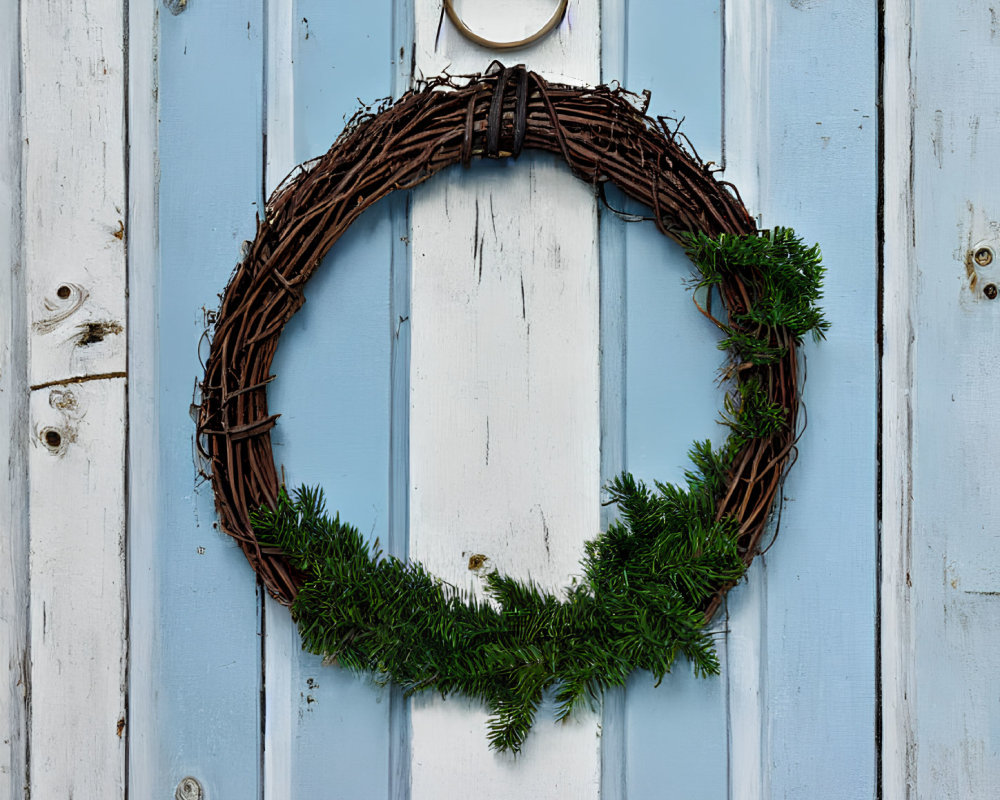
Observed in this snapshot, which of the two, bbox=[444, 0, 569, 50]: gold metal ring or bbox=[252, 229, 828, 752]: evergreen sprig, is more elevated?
bbox=[444, 0, 569, 50]: gold metal ring

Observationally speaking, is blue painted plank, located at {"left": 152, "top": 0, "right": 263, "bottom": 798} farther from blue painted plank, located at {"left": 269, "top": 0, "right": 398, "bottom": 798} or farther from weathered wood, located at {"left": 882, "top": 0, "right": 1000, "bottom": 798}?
weathered wood, located at {"left": 882, "top": 0, "right": 1000, "bottom": 798}

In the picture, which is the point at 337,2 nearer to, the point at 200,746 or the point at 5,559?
the point at 5,559

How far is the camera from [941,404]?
796 millimetres

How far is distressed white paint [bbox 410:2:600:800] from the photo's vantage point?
791 millimetres

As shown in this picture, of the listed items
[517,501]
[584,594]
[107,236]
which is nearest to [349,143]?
[107,236]

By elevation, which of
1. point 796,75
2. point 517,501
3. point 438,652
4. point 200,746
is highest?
point 796,75

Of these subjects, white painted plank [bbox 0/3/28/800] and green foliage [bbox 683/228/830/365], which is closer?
green foliage [bbox 683/228/830/365]

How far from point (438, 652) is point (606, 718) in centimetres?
20

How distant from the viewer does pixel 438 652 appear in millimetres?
753

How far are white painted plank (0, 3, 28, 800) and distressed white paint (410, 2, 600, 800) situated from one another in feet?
1.39

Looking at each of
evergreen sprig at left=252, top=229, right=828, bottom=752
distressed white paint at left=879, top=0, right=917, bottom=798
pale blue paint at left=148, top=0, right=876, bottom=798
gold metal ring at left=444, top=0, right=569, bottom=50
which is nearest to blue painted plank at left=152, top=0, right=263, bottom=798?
pale blue paint at left=148, top=0, right=876, bottom=798

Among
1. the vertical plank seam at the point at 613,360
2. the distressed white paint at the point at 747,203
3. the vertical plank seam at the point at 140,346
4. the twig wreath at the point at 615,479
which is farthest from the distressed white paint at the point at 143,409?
the distressed white paint at the point at 747,203

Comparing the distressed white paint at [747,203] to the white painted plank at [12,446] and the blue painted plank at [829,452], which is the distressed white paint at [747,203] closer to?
the blue painted plank at [829,452]

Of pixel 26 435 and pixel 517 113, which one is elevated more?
pixel 517 113
